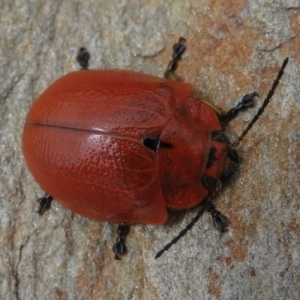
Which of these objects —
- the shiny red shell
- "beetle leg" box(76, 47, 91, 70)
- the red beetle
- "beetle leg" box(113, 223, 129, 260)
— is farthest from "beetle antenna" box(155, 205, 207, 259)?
"beetle leg" box(76, 47, 91, 70)

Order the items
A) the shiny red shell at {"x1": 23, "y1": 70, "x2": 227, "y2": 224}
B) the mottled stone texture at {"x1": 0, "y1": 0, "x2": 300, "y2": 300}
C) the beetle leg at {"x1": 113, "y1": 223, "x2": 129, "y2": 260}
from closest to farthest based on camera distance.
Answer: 1. the shiny red shell at {"x1": 23, "y1": 70, "x2": 227, "y2": 224}
2. the mottled stone texture at {"x1": 0, "y1": 0, "x2": 300, "y2": 300}
3. the beetle leg at {"x1": 113, "y1": 223, "x2": 129, "y2": 260}

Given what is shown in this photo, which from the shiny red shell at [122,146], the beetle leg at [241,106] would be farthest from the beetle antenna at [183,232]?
the beetle leg at [241,106]

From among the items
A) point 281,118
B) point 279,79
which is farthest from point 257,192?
point 279,79

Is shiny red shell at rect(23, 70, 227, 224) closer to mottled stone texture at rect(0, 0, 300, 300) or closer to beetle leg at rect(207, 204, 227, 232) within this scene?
beetle leg at rect(207, 204, 227, 232)

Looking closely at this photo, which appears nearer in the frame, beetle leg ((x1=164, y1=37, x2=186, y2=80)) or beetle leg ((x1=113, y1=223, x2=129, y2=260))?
beetle leg ((x1=113, y1=223, x2=129, y2=260))

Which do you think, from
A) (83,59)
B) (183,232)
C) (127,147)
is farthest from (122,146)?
→ (83,59)

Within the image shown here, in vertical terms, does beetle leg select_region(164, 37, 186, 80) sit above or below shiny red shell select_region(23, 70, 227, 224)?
above

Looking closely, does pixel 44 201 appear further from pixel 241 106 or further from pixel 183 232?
pixel 241 106
